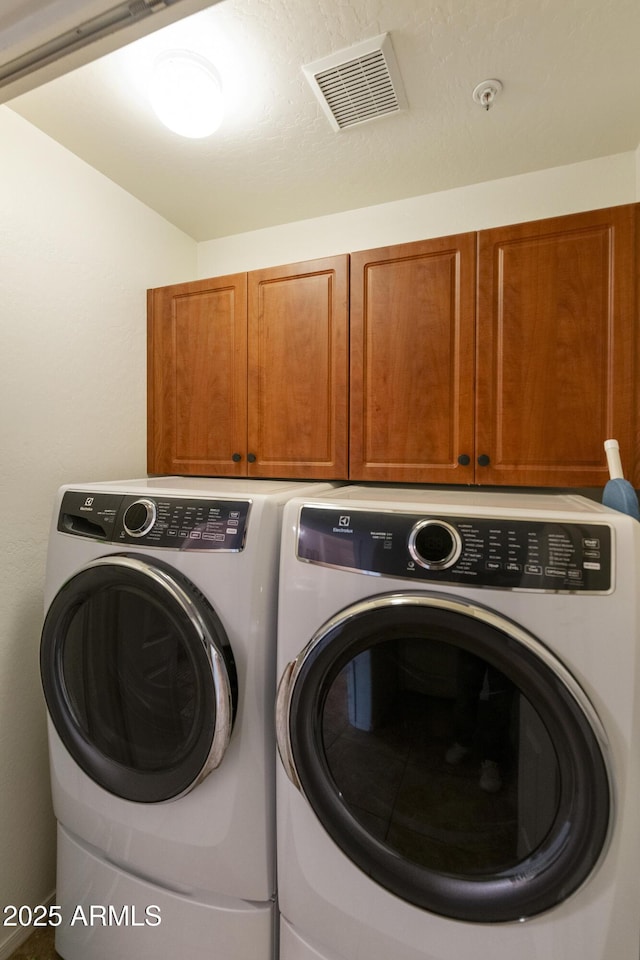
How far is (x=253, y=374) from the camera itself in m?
1.74

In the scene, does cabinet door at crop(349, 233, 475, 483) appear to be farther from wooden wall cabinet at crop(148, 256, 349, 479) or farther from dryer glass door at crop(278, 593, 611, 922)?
dryer glass door at crop(278, 593, 611, 922)

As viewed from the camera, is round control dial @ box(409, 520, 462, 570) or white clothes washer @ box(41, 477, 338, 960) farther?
white clothes washer @ box(41, 477, 338, 960)

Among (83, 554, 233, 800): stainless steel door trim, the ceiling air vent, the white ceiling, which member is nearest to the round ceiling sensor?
the white ceiling

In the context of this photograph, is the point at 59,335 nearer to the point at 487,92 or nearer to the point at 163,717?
the point at 163,717

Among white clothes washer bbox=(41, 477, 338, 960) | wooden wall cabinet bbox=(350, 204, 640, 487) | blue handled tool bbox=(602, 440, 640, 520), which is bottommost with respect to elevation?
white clothes washer bbox=(41, 477, 338, 960)

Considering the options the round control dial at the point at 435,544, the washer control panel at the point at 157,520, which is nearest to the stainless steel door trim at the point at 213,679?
the washer control panel at the point at 157,520

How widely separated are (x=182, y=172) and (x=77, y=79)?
0.47 m

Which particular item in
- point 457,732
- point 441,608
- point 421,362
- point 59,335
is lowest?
point 457,732

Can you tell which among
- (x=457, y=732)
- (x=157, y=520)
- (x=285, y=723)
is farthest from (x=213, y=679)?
(x=457, y=732)

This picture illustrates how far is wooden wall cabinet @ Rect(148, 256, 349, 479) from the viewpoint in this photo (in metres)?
1.63

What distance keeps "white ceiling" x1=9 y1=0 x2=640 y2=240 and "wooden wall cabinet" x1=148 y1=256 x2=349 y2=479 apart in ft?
1.29

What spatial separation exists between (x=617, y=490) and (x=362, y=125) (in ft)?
4.60

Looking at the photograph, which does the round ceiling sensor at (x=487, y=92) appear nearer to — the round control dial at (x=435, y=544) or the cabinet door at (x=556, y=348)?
the cabinet door at (x=556, y=348)

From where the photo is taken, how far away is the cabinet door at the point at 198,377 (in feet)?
5.80
